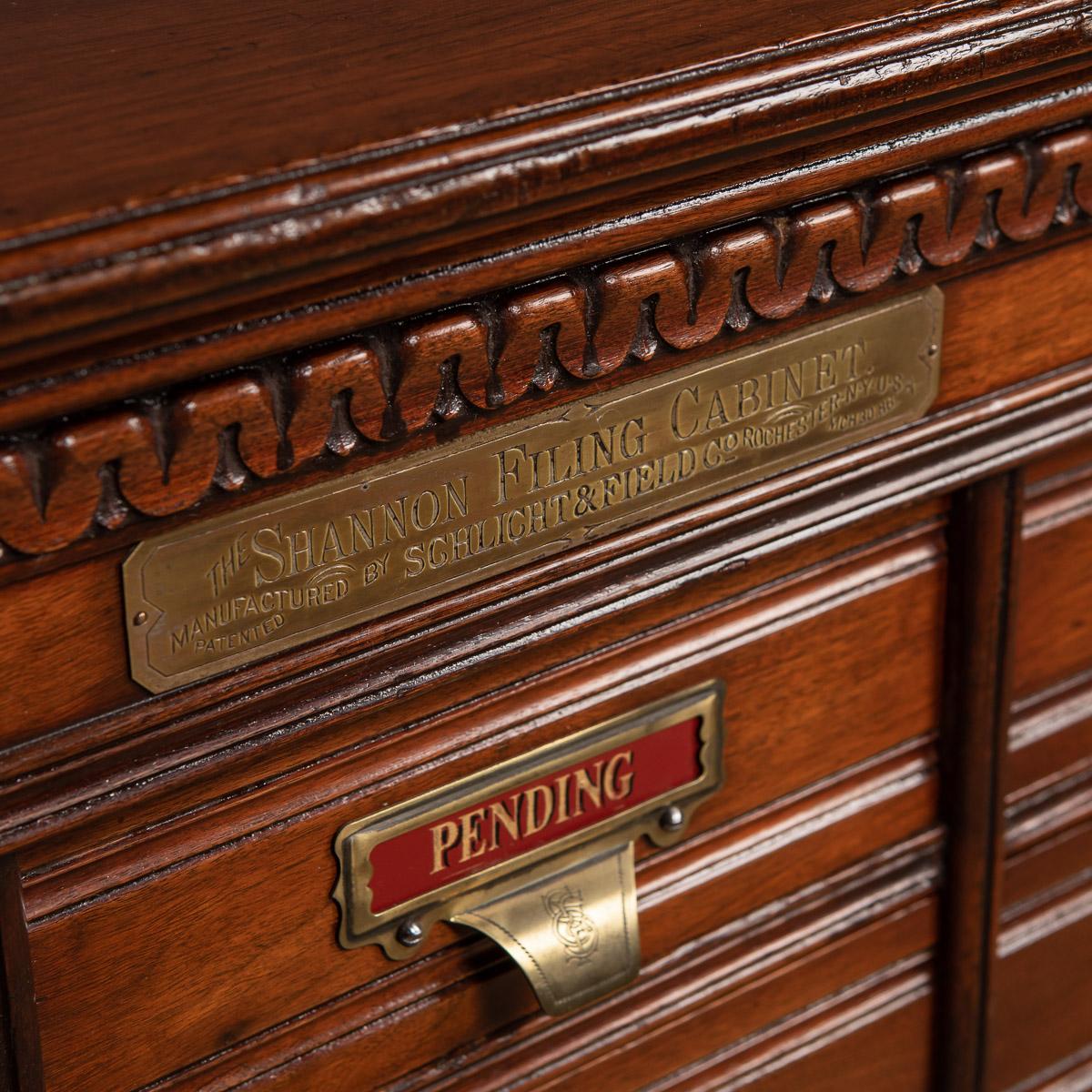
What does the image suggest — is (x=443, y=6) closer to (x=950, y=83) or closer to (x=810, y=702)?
(x=950, y=83)

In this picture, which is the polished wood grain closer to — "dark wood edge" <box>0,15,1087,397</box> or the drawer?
the drawer

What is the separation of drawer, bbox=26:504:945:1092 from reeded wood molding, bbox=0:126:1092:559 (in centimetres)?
14

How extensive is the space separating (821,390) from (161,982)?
1.41 ft

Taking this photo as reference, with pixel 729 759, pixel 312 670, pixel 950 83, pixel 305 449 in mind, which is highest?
pixel 950 83

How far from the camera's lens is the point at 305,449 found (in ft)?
2.23

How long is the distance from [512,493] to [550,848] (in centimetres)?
21

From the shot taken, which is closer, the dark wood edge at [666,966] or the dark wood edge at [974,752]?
the dark wood edge at [666,966]

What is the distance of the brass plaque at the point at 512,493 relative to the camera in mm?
683

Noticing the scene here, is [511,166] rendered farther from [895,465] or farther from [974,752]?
[974,752]

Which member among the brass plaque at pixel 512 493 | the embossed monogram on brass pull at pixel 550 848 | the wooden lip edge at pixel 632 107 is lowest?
the embossed monogram on brass pull at pixel 550 848

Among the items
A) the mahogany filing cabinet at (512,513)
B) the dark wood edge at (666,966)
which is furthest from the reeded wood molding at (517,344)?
the dark wood edge at (666,966)

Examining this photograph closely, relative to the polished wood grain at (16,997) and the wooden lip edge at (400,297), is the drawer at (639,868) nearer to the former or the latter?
the polished wood grain at (16,997)

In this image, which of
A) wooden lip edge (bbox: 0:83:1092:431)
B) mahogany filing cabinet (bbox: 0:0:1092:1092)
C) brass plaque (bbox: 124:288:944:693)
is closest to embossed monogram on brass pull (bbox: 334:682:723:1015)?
mahogany filing cabinet (bbox: 0:0:1092:1092)

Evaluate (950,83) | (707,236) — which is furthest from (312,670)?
(950,83)
